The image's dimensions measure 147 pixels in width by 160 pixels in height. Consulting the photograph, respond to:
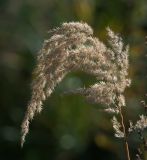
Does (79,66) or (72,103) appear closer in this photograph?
(79,66)

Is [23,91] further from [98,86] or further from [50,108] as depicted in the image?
[98,86]

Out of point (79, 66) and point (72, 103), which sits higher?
point (72, 103)

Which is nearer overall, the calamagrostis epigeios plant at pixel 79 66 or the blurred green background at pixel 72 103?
the calamagrostis epigeios plant at pixel 79 66

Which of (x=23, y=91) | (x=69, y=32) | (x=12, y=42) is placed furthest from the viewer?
(x=12, y=42)

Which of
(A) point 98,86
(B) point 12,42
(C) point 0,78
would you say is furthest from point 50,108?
(A) point 98,86

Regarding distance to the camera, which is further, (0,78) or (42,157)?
(0,78)
